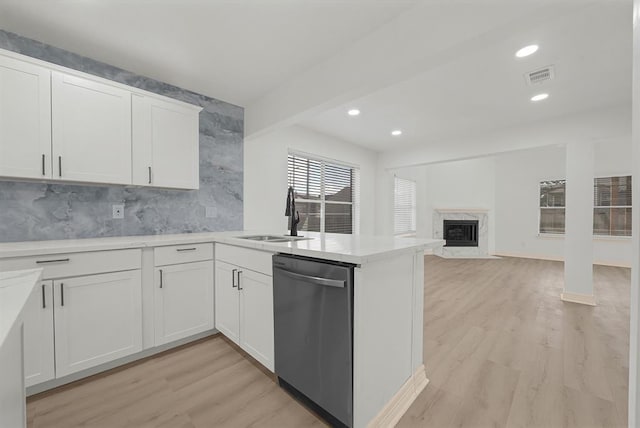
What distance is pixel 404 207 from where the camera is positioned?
6875 mm

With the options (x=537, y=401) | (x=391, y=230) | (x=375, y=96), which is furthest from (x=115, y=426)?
(x=391, y=230)

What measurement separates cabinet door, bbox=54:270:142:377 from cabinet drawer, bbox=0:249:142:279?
0.15 feet

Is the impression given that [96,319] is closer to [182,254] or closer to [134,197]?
[182,254]

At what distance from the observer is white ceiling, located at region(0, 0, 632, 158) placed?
1594mm

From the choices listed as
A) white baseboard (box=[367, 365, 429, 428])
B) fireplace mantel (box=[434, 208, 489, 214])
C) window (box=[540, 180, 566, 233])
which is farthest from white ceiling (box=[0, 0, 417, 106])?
window (box=[540, 180, 566, 233])

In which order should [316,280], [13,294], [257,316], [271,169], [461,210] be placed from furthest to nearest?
[461,210], [271,169], [257,316], [316,280], [13,294]

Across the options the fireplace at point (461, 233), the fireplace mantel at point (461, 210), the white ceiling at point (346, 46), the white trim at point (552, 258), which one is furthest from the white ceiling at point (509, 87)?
the white trim at point (552, 258)

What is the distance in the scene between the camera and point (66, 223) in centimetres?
216

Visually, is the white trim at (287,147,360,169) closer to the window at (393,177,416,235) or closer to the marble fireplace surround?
the window at (393,177,416,235)

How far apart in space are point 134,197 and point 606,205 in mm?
9003

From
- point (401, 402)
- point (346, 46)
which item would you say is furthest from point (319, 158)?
point (401, 402)

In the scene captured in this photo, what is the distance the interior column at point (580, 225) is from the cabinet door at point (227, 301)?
4.22 metres

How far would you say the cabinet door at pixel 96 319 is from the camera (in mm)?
1715

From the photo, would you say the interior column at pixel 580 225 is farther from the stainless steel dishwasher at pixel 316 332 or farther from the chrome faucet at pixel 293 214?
the stainless steel dishwasher at pixel 316 332
